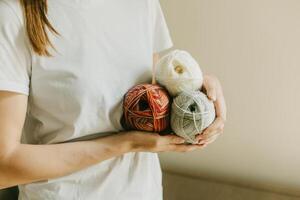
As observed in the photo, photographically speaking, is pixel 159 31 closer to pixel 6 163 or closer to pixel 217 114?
pixel 217 114

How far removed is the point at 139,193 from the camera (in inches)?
30.0

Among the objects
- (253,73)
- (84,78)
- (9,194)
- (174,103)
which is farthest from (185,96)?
(9,194)

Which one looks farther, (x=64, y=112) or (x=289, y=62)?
(x=289, y=62)

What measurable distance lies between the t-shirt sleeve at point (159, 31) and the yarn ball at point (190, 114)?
0.23 m

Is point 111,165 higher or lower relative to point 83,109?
lower

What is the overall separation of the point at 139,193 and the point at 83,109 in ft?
0.76

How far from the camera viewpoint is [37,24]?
594 mm

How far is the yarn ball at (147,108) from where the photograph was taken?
0.65m

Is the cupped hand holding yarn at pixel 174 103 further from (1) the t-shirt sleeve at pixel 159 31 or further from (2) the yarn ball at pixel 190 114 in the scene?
(1) the t-shirt sleeve at pixel 159 31

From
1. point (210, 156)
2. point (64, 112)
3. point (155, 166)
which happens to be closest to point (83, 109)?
point (64, 112)

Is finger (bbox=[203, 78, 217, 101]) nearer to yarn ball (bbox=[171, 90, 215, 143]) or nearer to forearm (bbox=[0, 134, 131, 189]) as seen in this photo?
yarn ball (bbox=[171, 90, 215, 143])

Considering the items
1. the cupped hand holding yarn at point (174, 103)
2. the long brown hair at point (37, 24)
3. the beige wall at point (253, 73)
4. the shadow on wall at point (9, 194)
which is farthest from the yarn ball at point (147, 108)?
the shadow on wall at point (9, 194)

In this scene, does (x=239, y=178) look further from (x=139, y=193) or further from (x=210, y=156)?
(x=139, y=193)

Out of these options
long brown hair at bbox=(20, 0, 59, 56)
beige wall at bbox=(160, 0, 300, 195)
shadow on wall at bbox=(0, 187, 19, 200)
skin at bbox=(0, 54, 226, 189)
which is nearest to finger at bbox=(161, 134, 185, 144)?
skin at bbox=(0, 54, 226, 189)
